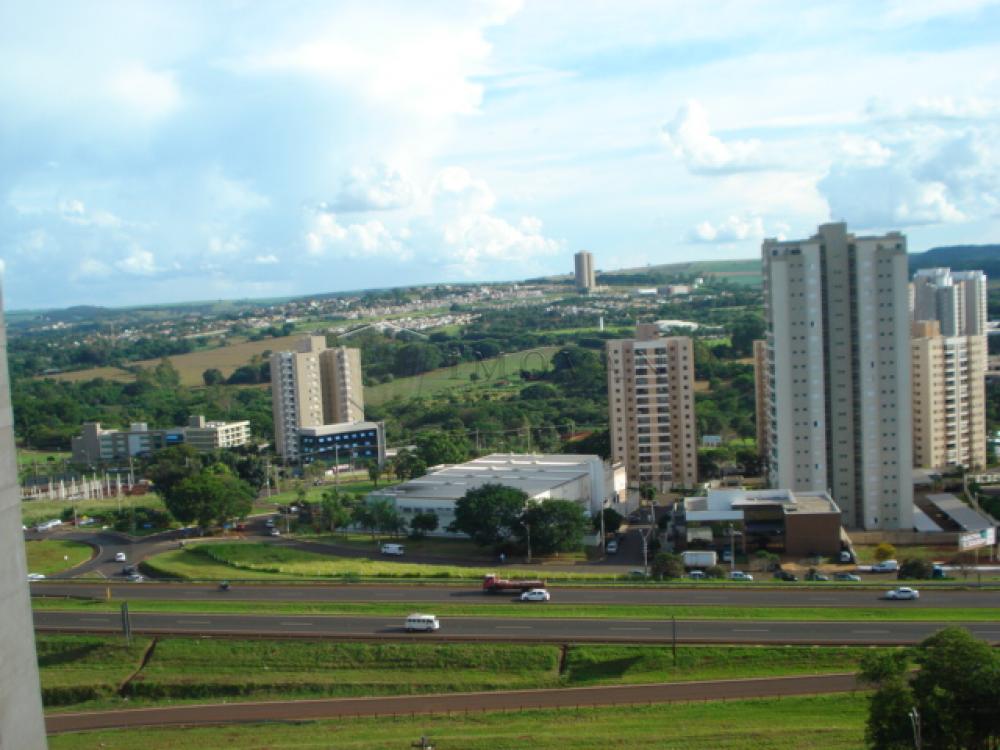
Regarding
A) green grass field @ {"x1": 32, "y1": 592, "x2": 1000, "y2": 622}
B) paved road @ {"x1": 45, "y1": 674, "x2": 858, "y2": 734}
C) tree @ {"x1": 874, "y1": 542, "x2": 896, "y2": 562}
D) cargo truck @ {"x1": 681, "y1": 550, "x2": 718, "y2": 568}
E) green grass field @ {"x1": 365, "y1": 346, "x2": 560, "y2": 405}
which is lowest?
tree @ {"x1": 874, "y1": 542, "x2": 896, "y2": 562}

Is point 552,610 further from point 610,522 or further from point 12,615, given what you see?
point 12,615

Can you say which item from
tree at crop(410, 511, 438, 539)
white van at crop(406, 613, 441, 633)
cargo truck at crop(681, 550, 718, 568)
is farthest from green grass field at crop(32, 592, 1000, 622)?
tree at crop(410, 511, 438, 539)

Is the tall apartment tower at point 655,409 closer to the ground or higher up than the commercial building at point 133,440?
higher up

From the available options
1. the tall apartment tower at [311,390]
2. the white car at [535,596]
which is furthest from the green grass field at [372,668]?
the tall apartment tower at [311,390]

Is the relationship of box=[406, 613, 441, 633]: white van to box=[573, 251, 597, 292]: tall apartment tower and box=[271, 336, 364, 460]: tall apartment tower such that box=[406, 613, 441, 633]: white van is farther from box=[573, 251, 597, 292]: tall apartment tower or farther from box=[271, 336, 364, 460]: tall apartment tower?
box=[573, 251, 597, 292]: tall apartment tower

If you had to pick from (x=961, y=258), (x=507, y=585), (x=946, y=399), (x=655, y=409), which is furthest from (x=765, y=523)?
(x=961, y=258)

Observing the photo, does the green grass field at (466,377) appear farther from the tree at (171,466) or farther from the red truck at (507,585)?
the red truck at (507,585)

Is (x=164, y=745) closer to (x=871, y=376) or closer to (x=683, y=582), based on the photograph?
(x=683, y=582)
